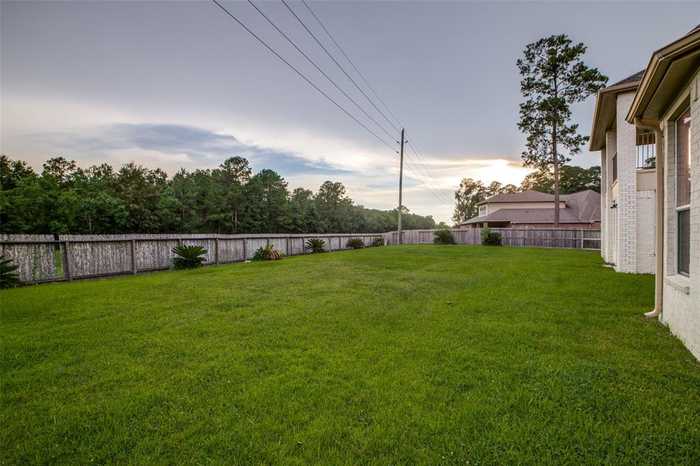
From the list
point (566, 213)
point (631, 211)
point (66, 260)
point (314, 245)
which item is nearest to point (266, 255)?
point (314, 245)

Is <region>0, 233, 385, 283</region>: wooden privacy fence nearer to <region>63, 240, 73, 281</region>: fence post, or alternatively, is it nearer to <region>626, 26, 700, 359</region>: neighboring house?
<region>63, 240, 73, 281</region>: fence post

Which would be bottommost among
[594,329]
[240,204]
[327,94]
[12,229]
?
[594,329]

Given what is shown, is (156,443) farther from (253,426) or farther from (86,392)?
(86,392)

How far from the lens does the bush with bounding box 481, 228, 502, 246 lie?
73.4ft

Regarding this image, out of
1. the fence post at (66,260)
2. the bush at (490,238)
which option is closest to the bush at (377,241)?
the bush at (490,238)

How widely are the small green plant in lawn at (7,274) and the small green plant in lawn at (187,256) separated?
3.90 m

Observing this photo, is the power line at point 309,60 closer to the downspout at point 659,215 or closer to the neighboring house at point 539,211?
the downspout at point 659,215

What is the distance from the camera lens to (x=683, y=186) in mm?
3926

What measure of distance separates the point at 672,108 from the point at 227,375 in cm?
629

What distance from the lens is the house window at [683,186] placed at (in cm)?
385

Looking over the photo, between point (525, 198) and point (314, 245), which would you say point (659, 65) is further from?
point (525, 198)

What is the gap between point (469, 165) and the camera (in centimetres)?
2558

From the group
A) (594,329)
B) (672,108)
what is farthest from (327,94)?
(594,329)

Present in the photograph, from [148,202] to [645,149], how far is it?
36.3 m
